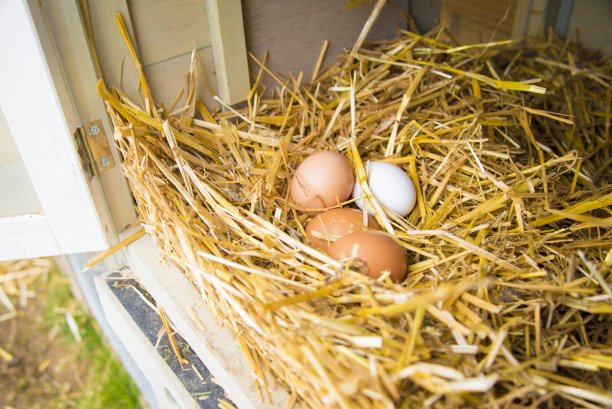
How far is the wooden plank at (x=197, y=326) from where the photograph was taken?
915 millimetres

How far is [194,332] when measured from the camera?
103cm

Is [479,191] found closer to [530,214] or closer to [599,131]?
[530,214]

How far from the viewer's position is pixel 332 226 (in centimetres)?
111

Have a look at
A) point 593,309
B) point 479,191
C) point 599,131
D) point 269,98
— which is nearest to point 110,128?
point 269,98

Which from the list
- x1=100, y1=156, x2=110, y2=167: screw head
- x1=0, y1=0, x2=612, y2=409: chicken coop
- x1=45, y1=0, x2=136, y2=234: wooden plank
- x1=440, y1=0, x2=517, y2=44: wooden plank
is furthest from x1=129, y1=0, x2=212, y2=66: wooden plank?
x1=440, y1=0, x2=517, y2=44: wooden plank

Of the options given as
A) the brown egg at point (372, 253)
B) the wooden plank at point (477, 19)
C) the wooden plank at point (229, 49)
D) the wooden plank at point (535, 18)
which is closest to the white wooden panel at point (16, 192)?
the wooden plank at point (229, 49)

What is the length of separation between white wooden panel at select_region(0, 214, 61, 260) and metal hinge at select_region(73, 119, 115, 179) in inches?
7.1

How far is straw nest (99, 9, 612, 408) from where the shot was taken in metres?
0.80

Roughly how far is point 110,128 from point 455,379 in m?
0.94

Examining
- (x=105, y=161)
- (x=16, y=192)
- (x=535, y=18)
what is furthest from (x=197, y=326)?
(x=535, y=18)

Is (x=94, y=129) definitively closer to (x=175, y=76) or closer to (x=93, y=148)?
(x=93, y=148)

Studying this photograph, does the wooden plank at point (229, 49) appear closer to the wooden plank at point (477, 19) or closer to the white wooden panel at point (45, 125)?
the white wooden panel at point (45, 125)

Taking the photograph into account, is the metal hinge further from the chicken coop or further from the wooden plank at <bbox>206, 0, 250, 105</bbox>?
the wooden plank at <bbox>206, 0, 250, 105</bbox>

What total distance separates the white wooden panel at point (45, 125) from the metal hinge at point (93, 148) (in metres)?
0.03
